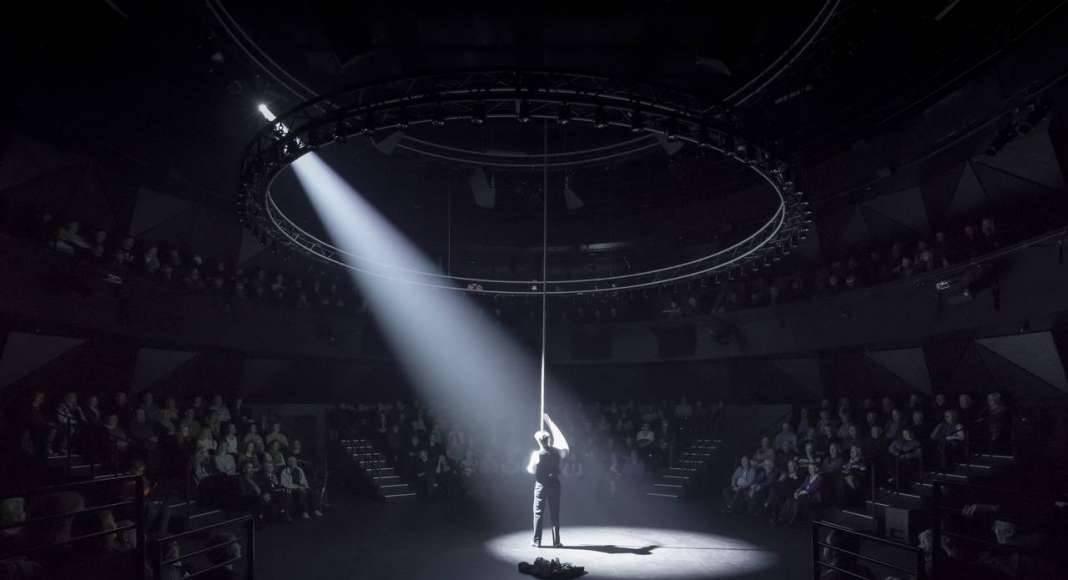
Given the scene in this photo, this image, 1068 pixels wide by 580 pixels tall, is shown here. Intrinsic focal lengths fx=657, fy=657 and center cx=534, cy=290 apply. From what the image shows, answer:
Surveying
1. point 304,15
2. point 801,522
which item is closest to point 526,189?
point 304,15

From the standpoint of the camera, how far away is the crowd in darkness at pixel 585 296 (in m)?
12.2

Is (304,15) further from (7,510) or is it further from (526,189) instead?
(526,189)

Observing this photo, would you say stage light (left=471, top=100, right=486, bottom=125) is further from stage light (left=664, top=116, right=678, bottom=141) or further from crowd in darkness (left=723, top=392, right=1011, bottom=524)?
Answer: crowd in darkness (left=723, top=392, right=1011, bottom=524)

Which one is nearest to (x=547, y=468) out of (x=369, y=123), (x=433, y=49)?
(x=369, y=123)

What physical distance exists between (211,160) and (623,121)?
34.7 feet

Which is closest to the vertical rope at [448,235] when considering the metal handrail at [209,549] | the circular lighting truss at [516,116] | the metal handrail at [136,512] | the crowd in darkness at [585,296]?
the crowd in darkness at [585,296]

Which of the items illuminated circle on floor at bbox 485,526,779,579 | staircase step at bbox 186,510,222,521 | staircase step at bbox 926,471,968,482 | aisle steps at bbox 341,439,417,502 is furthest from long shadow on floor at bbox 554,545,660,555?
aisle steps at bbox 341,439,417,502

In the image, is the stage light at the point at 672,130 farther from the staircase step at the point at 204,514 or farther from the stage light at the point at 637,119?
the staircase step at the point at 204,514

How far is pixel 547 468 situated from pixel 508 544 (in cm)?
150

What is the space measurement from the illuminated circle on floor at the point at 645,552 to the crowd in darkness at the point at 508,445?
482 centimetres

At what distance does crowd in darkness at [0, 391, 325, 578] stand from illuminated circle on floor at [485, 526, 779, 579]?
4.45 m

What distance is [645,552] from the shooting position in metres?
9.90

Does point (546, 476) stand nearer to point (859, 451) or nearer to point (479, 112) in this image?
point (479, 112)

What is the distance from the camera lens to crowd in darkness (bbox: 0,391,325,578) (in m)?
7.89
